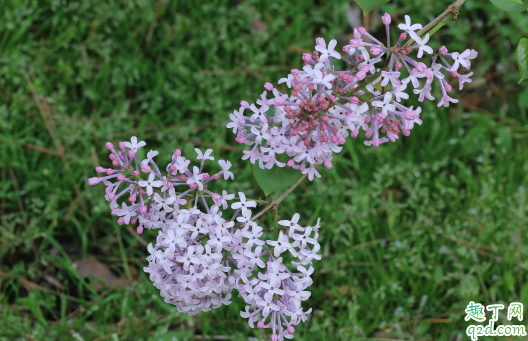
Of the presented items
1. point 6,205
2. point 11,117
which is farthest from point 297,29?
point 6,205

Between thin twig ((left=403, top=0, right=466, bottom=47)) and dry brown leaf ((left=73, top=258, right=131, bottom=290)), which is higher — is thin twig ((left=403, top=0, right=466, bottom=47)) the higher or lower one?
the higher one

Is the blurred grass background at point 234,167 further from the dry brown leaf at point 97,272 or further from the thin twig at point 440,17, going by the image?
the thin twig at point 440,17

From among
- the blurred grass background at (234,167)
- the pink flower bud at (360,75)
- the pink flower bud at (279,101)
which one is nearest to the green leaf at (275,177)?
the pink flower bud at (279,101)

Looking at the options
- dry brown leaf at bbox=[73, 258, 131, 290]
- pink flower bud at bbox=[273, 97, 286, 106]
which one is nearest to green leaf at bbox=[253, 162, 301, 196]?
pink flower bud at bbox=[273, 97, 286, 106]

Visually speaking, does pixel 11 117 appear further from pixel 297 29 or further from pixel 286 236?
pixel 286 236

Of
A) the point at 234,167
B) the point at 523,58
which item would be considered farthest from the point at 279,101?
the point at 234,167

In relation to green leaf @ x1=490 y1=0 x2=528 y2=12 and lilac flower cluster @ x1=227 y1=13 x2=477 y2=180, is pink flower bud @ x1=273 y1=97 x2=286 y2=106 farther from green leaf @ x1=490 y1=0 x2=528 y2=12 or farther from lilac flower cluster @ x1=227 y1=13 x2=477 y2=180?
green leaf @ x1=490 y1=0 x2=528 y2=12
